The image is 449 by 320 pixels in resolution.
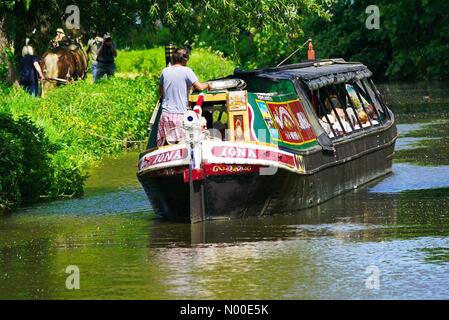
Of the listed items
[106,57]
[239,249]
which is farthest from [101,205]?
[106,57]

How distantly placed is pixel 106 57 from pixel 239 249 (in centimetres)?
2287

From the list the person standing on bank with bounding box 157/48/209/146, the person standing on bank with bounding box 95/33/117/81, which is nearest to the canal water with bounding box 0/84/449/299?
the person standing on bank with bounding box 157/48/209/146

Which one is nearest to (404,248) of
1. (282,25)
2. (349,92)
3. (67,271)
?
(67,271)

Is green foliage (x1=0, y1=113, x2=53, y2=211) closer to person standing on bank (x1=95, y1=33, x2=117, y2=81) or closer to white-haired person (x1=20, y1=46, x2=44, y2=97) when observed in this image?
white-haired person (x1=20, y1=46, x2=44, y2=97)

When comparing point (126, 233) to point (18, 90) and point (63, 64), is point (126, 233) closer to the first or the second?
point (18, 90)

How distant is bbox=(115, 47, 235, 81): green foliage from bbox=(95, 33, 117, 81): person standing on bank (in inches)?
131

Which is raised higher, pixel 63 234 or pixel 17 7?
pixel 17 7

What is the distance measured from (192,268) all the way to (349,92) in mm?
8942

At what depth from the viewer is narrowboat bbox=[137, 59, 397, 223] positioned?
1653 centimetres

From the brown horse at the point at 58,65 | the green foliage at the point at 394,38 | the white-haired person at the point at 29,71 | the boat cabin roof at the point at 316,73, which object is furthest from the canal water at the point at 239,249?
the green foliage at the point at 394,38

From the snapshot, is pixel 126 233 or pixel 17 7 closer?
pixel 126 233

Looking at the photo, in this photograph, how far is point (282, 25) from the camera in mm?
28172

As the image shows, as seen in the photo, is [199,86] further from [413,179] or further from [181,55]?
[413,179]

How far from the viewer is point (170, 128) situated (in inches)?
691
